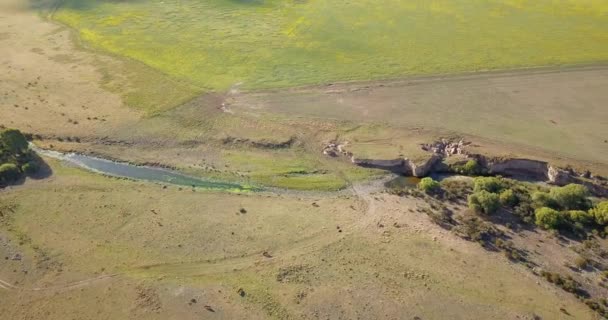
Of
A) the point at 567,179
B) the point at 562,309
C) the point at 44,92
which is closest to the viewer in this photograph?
the point at 562,309

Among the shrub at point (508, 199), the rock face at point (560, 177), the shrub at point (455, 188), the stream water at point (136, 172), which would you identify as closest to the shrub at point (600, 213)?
the rock face at point (560, 177)

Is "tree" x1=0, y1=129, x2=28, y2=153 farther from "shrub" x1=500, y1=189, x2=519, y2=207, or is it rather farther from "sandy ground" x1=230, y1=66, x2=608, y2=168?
"shrub" x1=500, y1=189, x2=519, y2=207

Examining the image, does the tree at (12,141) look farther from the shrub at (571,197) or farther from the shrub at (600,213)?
the shrub at (600,213)

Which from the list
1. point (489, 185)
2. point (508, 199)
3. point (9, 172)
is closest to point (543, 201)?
point (508, 199)

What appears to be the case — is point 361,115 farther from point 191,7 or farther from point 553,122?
point 191,7

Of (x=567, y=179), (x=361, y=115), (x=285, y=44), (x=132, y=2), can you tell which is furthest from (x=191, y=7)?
(x=567, y=179)

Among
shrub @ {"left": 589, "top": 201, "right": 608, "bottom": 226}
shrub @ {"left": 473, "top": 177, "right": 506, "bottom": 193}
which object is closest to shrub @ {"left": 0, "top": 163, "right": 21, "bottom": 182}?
shrub @ {"left": 473, "top": 177, "right": 506, "bottom": 193}
